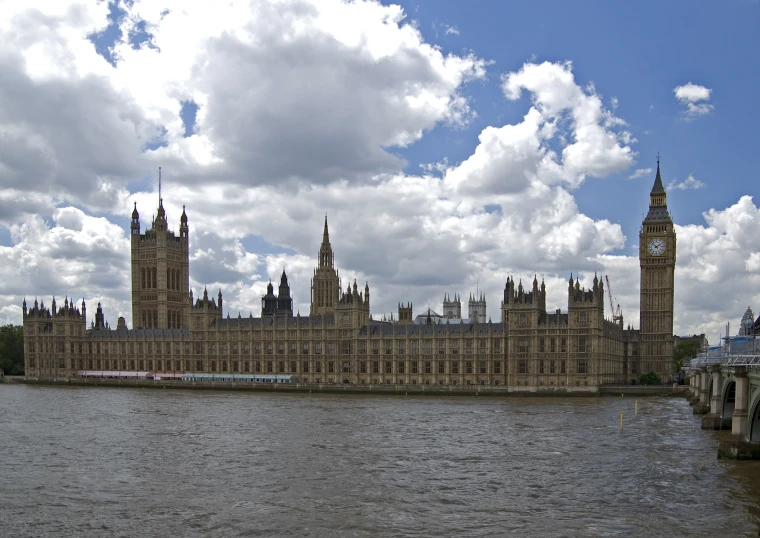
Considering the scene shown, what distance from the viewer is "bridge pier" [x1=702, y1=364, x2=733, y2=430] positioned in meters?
64.9

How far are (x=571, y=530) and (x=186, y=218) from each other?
17122 cm

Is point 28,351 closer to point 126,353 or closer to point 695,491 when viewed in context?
point 126,353

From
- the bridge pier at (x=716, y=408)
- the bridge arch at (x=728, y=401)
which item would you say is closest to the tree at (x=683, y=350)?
the bridge arch at (x=728, y=401)

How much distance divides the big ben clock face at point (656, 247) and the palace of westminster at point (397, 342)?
0.17 metres

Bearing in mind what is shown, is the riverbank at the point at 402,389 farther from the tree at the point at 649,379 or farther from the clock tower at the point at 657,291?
the clock tower at the point at 657,291

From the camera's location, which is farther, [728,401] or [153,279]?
[153,279]

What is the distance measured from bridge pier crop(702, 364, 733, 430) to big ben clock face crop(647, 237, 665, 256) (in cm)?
6885

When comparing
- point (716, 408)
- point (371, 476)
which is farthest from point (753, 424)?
point (371, 476)

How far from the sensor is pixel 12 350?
16950 cm

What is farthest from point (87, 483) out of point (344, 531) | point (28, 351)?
point (28, 351)

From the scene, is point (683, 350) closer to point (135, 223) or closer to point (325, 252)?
point (325, 252)

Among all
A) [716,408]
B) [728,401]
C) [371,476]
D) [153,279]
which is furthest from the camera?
[153,279]

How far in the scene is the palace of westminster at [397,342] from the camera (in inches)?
4414

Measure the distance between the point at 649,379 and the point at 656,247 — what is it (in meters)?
26.1
